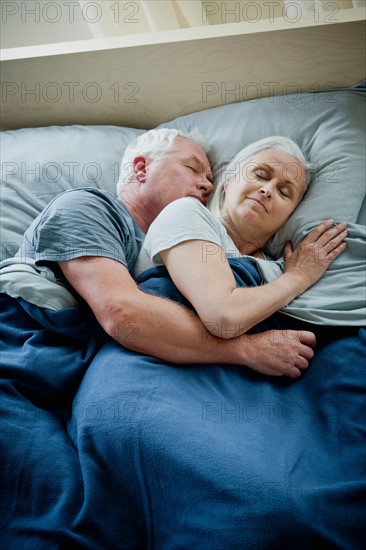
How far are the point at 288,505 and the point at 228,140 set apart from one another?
1.01 metres

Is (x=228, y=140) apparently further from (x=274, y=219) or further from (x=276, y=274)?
(x=276, y=274)

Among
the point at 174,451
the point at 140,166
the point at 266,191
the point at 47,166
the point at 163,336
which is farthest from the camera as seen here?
the point at 47,166

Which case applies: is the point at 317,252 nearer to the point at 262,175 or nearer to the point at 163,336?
the point at 262,175

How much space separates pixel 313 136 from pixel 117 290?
0.74 m

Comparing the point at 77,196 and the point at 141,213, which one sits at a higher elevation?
the point at 77,196

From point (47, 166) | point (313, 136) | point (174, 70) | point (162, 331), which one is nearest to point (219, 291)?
point (162, 331)

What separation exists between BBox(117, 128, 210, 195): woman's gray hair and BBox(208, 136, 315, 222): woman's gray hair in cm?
14

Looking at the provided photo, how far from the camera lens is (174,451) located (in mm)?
933

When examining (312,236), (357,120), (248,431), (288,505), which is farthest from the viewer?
(357,120)

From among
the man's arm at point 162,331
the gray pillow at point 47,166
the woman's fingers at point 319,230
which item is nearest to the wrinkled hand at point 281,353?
the man's arm at point 162,331

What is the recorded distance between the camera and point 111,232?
1.23 m

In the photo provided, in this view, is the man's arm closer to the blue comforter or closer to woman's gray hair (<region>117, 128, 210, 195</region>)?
the blue comforter

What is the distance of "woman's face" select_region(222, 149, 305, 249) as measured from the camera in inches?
52.8

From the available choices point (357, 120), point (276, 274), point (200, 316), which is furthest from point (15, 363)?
point (357, 120)
